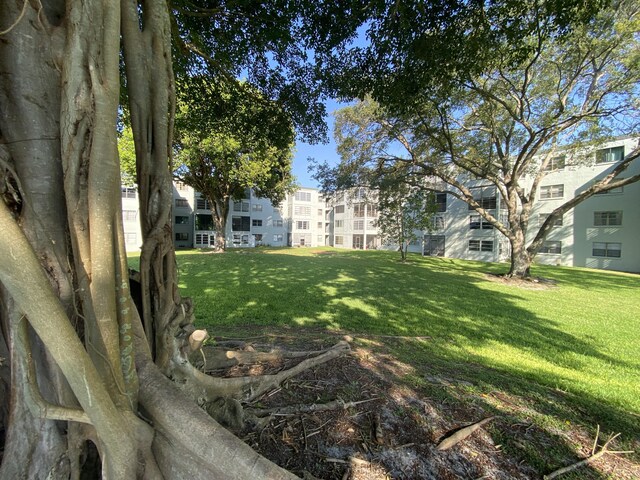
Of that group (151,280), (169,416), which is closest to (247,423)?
(169,416)

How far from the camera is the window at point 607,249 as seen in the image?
→ 21.1 meters

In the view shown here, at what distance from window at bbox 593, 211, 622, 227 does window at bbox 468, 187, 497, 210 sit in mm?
7027

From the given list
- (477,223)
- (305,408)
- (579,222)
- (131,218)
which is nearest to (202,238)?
(131,218)

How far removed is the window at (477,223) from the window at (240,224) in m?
27.2

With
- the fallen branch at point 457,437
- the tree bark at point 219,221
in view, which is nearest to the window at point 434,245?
the tree bark at point 219,221

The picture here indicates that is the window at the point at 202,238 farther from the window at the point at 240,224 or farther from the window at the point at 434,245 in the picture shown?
the window at the point at 434,245

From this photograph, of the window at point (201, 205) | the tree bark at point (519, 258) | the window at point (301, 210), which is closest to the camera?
the tree bark at point (519, 258)

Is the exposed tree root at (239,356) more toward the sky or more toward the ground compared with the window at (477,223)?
more toward the ground

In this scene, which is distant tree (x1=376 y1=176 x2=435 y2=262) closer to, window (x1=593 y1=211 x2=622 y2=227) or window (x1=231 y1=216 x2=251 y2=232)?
window (x1=593 y1=211 x2=622 y2=227)

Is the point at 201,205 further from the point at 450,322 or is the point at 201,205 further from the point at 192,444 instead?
the point at 192,444

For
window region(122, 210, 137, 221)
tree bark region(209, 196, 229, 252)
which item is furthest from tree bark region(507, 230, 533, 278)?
window region(122, 210, 137, 221)

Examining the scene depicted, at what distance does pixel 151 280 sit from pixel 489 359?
4.49 meters

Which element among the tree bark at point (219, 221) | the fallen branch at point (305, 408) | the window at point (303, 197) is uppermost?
the window at point (303, 197)

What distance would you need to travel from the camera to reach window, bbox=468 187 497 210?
26.2 metres
